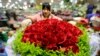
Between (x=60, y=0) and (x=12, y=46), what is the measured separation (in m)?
6.92

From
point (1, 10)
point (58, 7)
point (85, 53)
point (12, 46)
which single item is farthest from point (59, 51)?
point (58, 7)

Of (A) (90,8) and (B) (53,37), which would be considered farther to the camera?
(A) (90,8)

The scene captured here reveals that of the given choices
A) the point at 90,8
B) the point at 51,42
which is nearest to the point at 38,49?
the point at 51,42

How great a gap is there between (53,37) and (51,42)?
0.03 m

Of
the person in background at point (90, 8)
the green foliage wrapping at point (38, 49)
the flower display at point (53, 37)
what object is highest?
the flower display at point (53, 37)

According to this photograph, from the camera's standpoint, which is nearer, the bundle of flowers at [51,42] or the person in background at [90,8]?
the bundle of flowers at [51,42]

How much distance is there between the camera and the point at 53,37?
1.40m

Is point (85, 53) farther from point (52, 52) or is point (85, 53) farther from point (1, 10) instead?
point (1, 10)

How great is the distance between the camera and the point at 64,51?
1.39 metres

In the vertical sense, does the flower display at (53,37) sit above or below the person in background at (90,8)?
above

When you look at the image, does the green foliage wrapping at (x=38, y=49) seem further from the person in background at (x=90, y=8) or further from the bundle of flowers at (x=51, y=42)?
the person in background at (x=90, y=8)

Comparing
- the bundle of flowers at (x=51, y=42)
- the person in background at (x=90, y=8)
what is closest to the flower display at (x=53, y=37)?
the bundle of flowers at (x=51, y=42)

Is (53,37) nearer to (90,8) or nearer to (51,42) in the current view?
(51,42)

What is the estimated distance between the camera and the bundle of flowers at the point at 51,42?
1395 millimetres
